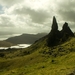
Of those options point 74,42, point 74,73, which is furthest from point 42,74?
point 74,42

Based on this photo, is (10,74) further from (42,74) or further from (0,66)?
(0,66)

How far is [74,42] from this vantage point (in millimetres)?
184375

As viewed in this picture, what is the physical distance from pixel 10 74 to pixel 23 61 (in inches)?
1864

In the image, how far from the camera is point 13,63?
146625 millimetres

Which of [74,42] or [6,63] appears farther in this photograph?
[74,42]

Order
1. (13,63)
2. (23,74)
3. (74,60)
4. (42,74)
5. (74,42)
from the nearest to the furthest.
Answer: (42,74), (23,74), (74,60), (13,63), (74,42)

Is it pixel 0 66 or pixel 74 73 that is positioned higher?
pixel 74 73

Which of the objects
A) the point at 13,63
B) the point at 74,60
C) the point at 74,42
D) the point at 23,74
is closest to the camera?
the point at 23,74

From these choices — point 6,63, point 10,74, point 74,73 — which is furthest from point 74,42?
point 74,73

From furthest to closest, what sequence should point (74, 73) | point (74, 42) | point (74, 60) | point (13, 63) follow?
point (74, 42), point (13, 63), point (74, 60), point (74, 73)

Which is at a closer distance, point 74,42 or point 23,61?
point 23,61

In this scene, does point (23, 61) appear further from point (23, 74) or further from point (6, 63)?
point (23, 74)

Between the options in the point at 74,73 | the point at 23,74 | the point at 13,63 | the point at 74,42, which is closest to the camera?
the point at 74,73

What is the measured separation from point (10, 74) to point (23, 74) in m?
9.67
